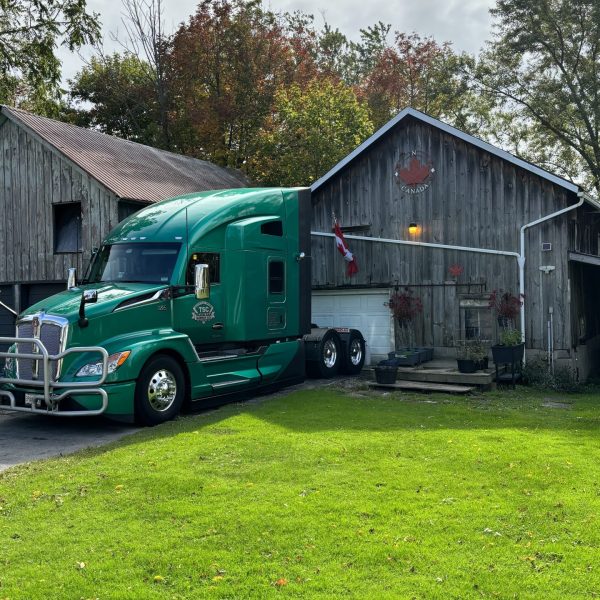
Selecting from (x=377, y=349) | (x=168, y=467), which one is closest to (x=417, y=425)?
(x=168, y=467)

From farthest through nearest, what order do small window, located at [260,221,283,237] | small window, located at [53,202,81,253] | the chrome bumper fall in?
small window, located at [53,202,81,253], small window, located at [260,221,283,237], the chrome bumper

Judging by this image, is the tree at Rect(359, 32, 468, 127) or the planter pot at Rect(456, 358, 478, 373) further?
the tree at Rect(359, 32, 468, 127)

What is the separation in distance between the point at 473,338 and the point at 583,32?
2103cm

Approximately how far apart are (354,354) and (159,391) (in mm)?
6938

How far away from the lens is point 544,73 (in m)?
31.8

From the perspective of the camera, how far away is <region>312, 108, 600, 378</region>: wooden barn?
48.4ft

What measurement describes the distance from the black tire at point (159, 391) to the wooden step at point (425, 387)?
4.78 meters

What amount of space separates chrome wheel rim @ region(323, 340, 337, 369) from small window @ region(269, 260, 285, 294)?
8.13ft

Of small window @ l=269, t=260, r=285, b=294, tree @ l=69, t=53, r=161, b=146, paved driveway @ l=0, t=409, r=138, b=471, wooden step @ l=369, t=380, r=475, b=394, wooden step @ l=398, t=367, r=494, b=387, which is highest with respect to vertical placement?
tree @ l=69, t=53, r=161, b=146

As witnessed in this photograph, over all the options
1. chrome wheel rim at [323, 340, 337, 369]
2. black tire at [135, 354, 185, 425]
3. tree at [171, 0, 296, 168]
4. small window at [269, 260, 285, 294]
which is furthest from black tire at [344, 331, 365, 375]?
tree at [171, 0, 296, 168]

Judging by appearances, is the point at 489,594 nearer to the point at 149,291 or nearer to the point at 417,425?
the point at 417,425

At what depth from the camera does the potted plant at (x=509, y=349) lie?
13820mm

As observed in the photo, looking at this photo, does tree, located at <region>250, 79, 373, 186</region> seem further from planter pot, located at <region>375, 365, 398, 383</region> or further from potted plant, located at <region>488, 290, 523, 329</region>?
planter pot, located at <region>375, 365, 398, 383</region>

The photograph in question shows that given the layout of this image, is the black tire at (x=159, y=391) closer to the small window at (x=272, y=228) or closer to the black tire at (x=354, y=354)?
the small window at (x=272, y=228)
